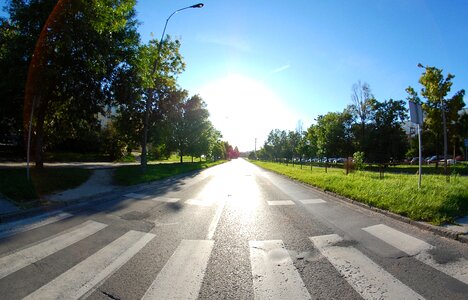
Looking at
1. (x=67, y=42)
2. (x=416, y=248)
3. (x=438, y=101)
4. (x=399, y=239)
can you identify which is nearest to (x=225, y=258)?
(x=416, y=248)

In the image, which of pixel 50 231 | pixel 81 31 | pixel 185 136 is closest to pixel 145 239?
pixel 50 231

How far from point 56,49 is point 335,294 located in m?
15.2

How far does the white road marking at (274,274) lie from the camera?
349 cm

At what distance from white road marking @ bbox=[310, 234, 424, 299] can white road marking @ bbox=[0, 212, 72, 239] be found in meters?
5.84

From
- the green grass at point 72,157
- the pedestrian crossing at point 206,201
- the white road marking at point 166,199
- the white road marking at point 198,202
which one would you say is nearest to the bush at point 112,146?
the green grass at point 72,157

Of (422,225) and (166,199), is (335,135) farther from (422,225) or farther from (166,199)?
(422,225)

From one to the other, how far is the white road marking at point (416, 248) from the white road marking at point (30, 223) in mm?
7177

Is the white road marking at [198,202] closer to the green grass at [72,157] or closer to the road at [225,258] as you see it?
the road at [225,258]

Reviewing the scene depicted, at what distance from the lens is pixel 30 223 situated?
6617mm

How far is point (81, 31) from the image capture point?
1329cm

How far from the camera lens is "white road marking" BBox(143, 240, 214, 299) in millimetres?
3436

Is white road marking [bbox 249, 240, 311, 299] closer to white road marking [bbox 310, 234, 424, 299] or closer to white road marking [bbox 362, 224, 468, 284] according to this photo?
white road marking [bbox 310, 234, 424, 299]

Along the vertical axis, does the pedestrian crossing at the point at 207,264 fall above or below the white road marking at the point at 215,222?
above

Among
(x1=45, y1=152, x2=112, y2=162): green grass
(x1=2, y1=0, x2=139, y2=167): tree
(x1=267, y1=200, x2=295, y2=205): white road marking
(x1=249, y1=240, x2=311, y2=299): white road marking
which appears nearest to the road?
(x1=249, y1=240, x2=311, y2=299): white road marking
